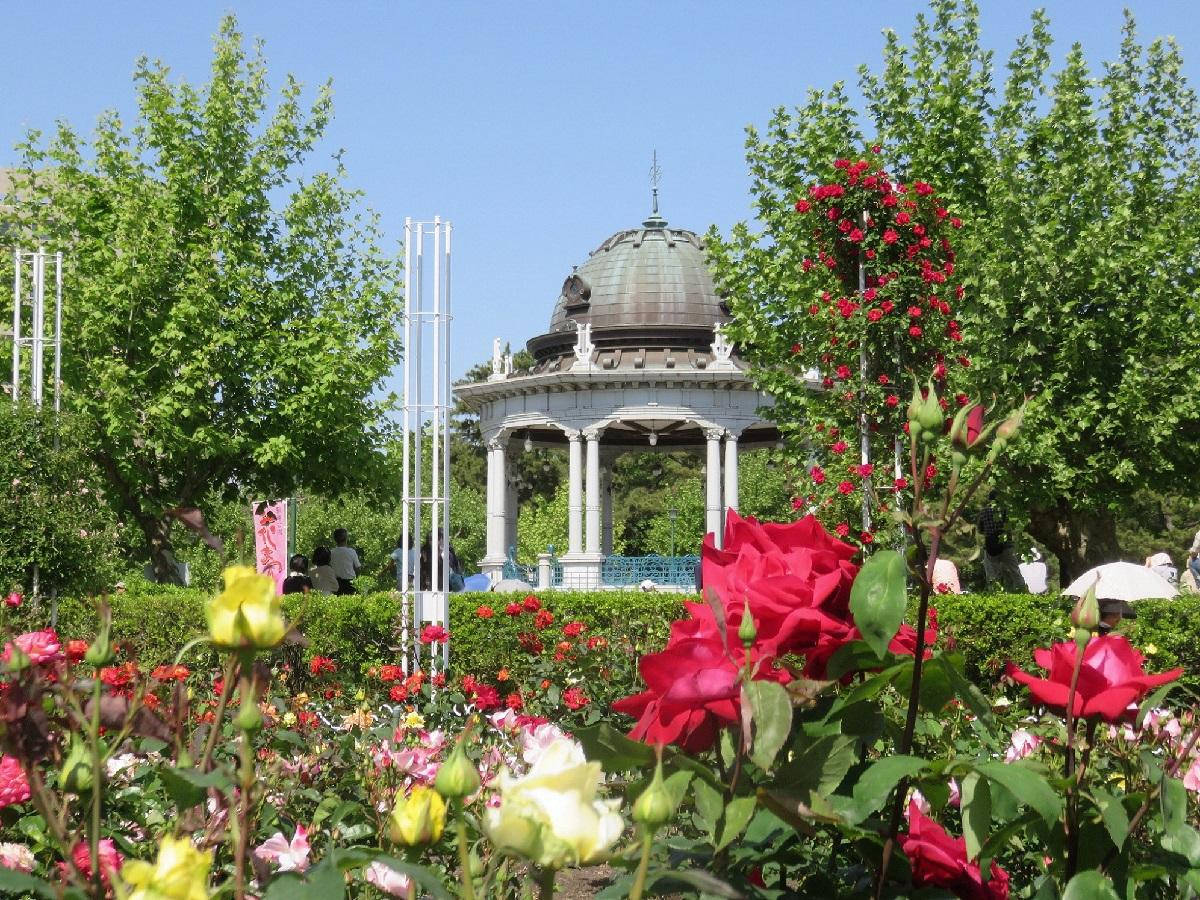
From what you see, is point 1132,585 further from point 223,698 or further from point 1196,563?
point 223,698

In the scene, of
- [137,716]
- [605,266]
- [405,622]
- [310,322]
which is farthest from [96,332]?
[137,716]

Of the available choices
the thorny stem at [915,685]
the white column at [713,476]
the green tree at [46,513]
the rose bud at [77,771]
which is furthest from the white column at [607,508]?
the rose bud at [77,771]

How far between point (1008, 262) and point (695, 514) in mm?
35425

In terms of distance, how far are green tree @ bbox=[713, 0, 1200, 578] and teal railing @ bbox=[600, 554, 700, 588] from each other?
419 inches

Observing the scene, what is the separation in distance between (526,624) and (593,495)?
20790mm

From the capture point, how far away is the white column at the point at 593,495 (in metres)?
31.5

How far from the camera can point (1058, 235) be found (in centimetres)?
1883

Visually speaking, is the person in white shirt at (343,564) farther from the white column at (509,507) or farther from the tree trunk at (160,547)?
the white column at (509,507)

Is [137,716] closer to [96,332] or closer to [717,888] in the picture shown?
[717,888]

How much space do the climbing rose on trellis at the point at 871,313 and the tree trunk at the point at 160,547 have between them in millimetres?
12936

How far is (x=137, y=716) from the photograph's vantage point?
1.38 m

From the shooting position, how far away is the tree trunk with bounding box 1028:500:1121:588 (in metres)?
21.0

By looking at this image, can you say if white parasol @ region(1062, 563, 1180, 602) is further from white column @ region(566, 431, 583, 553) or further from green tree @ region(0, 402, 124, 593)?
white column @ region(566, 431, 583, 553)

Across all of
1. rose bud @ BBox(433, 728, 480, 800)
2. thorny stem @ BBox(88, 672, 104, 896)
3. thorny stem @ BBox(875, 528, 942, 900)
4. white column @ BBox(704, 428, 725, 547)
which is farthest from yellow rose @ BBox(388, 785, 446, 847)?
white column @ BBox(704, 428, 725, 547)
